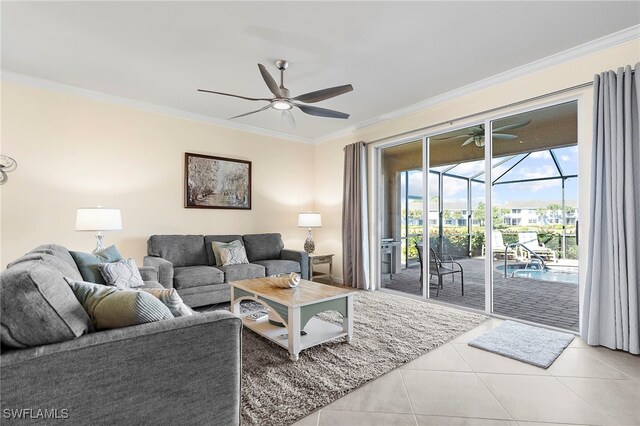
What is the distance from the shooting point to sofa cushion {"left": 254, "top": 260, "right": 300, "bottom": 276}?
4.24 m

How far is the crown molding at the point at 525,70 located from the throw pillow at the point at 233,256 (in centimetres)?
275

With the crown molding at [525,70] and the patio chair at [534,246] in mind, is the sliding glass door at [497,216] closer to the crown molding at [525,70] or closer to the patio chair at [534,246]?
the patio chair at [534,246]

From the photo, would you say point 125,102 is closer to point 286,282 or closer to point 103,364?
point 286,282

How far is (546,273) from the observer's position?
3523 millimetres

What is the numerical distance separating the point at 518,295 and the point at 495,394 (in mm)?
2313

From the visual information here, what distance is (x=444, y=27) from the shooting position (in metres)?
2.53

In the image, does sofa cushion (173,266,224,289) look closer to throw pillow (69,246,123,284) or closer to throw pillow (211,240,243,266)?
throw pillow (211,240,243,266)

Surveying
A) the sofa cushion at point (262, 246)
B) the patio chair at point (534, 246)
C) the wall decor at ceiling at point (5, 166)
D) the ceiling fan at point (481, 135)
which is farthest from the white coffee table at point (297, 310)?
the wall decor at ceiling at point (5, 166)

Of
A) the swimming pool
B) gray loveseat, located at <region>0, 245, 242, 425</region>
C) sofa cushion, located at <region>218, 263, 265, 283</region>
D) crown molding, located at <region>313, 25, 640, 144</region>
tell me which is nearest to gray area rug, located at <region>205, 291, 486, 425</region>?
sofa cushion, located at <region>218, 263, 265, 283</region>

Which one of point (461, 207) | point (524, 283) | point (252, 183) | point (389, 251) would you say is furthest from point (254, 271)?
point (524, 283)

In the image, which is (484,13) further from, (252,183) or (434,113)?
(252,183)

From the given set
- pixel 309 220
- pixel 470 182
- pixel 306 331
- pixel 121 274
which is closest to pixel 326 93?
pixel 306 331

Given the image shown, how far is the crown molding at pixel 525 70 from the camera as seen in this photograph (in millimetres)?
2621

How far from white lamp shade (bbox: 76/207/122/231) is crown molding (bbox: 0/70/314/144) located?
1544mm
